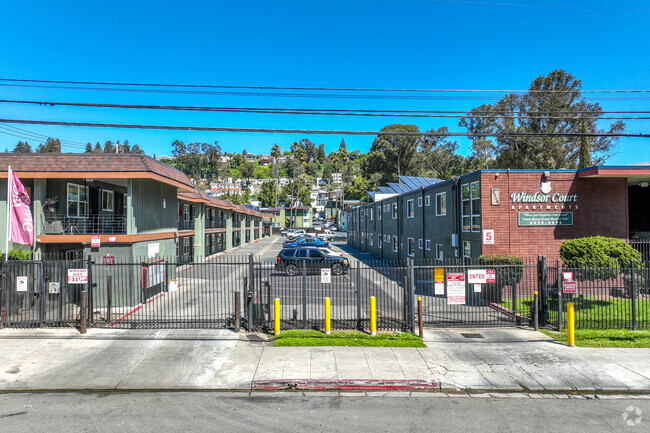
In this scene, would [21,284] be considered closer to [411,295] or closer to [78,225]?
[78,225]

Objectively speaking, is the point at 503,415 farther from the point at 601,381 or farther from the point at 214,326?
the point at 214,326

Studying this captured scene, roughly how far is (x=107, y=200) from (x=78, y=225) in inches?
118

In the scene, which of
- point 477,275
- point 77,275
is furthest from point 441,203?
point 77,275

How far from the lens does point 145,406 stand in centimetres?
683

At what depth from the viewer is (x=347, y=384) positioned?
7.70m

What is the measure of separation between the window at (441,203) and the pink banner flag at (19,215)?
18211mm

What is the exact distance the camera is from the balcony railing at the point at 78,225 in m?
15.6

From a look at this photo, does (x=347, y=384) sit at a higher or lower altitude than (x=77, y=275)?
lower

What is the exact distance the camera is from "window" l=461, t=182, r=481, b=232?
17.4 meters

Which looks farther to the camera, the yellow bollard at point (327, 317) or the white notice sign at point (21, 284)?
the white notice sign at point (21, 284)

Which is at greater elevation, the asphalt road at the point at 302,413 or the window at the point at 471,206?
the window at the point at 471,206

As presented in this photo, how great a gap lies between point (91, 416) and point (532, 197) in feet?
56.8

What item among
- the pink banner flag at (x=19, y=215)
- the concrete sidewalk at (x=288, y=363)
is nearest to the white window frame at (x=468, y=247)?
the concrete sidewalk at (x=288, y=363)

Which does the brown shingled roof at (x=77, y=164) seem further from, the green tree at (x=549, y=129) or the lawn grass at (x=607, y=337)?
the green tree at (x=549, y=129)
